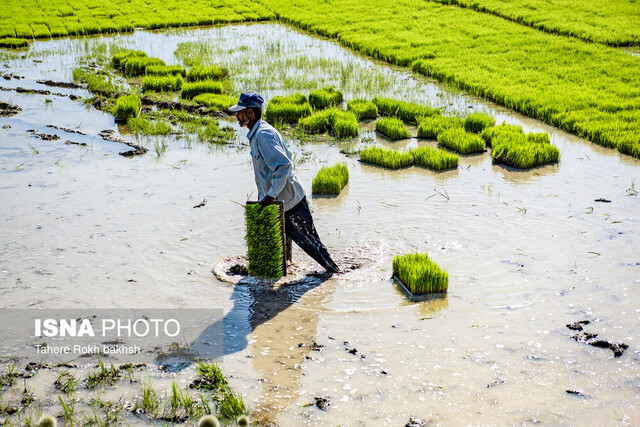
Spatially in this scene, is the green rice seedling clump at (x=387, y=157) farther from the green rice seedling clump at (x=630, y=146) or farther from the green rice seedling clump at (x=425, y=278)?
the green rice seedling clump at (x=425, y=278)

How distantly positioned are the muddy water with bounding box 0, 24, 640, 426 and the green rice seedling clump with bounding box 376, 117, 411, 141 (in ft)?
0.40

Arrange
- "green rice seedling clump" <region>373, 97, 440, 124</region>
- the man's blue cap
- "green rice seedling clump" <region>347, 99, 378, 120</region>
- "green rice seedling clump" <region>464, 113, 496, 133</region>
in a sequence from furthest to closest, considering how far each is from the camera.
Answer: "green rice seedling clump" <region>347, 99, 378, 120</region>
"green rice seedling clump" <region>373, 97, 440, 124</region>
"green rice seedling clump" <region>464, 113, 496, 133</region>
the man's blue cap

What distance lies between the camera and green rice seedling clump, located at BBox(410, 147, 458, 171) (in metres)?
7.01

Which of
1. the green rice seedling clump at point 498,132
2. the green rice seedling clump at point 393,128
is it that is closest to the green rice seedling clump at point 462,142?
the green rice seedling clump at point 498,132

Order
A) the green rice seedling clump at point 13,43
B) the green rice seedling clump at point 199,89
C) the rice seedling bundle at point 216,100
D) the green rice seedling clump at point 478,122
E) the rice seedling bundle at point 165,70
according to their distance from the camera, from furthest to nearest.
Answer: the green rice seedling clump at point 13,43 → the rice seedling bundle at point 165,70 → the green rice seedling clump at point 199,89 → the rice seedling bundle at point 216,100 → the green rice seedling clump at point 478,122

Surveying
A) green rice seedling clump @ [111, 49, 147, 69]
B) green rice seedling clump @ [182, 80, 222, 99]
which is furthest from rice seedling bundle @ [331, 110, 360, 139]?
green rice seedling clump @ [111, 49, 147, 69]

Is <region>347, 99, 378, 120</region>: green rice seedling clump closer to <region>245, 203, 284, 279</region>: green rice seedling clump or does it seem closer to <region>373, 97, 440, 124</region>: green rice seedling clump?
<region>373, 97, 440, 124</region>: green rice seedling clump

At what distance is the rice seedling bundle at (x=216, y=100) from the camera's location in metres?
9.28

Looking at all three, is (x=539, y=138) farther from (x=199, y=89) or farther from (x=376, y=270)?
(x=199, y=89)

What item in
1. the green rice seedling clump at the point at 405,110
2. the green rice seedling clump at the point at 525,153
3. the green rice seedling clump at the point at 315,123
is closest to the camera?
the green rice seedling clump at the point at 525,153

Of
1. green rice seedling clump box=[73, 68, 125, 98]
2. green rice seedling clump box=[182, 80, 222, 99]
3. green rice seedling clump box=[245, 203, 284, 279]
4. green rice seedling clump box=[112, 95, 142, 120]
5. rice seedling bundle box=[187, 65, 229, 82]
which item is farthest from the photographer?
rice seedling bundle box=[187, 65, 229, 82]

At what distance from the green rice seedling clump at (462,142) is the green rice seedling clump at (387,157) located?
661 mm

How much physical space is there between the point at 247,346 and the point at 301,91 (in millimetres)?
6987

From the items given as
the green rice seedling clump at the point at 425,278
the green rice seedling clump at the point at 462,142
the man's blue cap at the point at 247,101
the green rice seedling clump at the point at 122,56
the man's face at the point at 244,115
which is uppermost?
the man's blue cap at the point at 247,101
